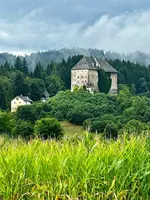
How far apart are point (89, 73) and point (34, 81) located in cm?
1529

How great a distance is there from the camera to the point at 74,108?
257 ft

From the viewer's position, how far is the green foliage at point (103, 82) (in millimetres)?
98688

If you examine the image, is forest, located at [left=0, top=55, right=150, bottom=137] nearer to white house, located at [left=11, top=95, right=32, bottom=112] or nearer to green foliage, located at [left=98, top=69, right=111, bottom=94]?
white house, located at [left=11, top=95, right=32, bottom=112]

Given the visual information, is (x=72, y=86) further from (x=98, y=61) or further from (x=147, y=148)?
(x=147, y=148)

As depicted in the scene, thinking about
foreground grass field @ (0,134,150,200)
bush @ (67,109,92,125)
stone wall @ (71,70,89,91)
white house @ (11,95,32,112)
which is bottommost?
bush @ (67,109,92,125)

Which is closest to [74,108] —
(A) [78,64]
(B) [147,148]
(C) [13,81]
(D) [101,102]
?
(D) [101,102]

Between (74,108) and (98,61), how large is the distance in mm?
29520

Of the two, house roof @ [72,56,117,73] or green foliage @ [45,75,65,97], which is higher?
house roof @ [72,56,117,73]

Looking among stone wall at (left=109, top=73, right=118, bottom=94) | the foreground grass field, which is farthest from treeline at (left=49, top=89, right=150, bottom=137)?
the foreground grass field

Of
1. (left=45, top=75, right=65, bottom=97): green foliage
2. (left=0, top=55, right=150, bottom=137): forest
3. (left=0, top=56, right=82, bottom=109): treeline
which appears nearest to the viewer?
(left=0, top=55, right=150, bottom=137): forest

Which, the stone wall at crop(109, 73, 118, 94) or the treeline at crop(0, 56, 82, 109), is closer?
the treeline at crop(0, 56, 82, 109)

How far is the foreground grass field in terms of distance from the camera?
3.81m

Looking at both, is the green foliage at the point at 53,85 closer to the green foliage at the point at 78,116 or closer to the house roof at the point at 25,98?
the house roof at the point at 25,98

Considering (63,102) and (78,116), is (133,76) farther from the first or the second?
(78,116)
